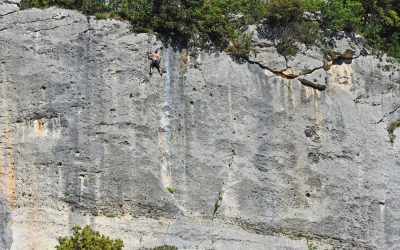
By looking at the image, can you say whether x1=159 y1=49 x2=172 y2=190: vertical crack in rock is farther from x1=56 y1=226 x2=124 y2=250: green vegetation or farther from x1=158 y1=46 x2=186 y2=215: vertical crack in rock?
x1=56 y1=226 x2=124 y2=250: green vegetation

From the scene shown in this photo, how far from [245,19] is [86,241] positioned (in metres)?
7.22

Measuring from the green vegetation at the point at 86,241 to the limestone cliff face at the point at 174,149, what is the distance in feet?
2.37

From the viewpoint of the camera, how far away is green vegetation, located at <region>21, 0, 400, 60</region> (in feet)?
65.0

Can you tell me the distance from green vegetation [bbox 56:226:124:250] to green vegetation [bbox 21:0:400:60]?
532cm

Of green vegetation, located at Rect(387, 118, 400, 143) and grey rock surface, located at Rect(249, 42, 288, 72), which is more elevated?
grey rock surface, located at Rect(249, 42, 288, 72)

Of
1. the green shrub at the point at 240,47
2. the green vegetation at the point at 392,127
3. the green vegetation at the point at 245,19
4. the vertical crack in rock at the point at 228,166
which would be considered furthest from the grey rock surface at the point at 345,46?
the vertical crack in rock at the point at 228,166

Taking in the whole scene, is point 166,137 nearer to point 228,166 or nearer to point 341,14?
point 228,166

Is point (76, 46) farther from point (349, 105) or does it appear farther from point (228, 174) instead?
point (349, 105)

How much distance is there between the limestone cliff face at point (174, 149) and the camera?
60.4ft

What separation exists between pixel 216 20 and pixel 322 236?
601 cm

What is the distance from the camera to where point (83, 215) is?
60.0ft

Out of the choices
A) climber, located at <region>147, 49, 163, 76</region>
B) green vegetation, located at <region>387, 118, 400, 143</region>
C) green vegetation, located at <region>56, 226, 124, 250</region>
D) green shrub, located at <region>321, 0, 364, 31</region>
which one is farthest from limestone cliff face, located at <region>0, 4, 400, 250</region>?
green shrub, located at <region>321, 0, 364, 31</region>

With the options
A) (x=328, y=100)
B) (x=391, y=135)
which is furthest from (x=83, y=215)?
(x=391, y=135)

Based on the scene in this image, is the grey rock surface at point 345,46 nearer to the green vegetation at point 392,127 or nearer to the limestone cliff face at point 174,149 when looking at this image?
the limestone cliff face at point 174,149
